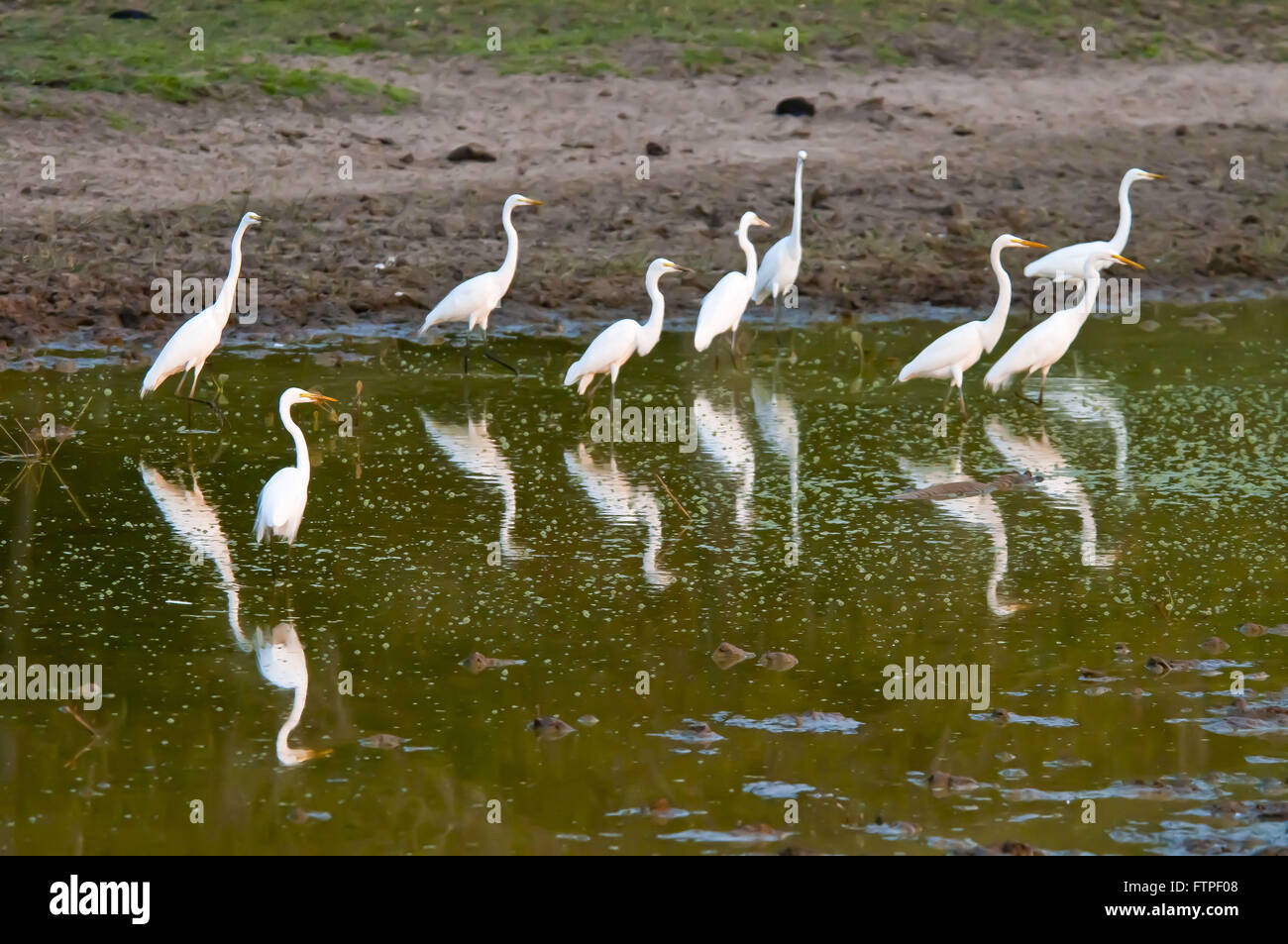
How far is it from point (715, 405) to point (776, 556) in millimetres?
2929

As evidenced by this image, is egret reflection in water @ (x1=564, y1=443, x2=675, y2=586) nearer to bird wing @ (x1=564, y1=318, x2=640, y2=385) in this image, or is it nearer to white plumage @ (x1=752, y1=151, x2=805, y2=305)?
bird wing @ (x1=564, y1=318, x2=640, y2=385)

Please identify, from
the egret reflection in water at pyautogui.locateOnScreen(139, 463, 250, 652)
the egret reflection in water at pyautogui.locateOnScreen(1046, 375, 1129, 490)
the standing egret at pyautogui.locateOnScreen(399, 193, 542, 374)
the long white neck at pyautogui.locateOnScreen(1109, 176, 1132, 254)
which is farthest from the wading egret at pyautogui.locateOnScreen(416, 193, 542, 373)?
the long white neck at pyautogui.locateOnScreen(1109, 176, 1132, 254)

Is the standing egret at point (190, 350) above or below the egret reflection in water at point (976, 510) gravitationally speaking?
above

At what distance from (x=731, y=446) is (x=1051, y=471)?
171 cm

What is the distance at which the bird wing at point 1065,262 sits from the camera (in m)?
12.9

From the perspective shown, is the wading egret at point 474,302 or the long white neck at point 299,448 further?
the wading egret at point 474,302

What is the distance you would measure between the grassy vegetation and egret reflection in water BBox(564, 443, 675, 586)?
7787 millimetres

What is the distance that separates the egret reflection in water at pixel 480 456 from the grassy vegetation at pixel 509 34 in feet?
22.5

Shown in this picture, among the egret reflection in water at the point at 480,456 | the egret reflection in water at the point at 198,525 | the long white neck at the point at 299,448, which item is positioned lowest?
the egret reflection in water at the point at 198,525

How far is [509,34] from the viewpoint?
1823 cm

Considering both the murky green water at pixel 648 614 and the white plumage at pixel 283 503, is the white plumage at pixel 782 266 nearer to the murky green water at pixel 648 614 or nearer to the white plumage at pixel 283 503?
the murky green water at pixel 648 614

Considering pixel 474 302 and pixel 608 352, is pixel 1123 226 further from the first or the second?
pixel 474 302

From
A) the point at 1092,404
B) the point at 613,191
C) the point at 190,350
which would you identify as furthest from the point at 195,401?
the point at 613,191

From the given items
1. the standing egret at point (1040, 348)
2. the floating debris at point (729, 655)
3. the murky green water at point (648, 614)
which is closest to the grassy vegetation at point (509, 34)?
the murky green water at point (648, 614)
